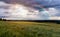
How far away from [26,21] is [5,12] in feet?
0.81

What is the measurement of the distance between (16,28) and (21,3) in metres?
0.28

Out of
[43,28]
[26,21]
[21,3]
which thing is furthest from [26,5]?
[43,28]

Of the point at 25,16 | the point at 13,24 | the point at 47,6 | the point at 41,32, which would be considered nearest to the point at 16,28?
the point at 13,24

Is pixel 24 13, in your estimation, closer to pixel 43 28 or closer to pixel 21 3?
pixel 21 3

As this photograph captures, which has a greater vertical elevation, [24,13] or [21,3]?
[21,3]

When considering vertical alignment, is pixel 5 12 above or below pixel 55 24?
above

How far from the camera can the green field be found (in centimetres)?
157

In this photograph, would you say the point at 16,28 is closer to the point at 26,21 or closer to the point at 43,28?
the point at 26,21

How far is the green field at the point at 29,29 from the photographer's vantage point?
1.57 metres

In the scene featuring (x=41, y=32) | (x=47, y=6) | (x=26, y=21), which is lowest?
(x=41, y=32)

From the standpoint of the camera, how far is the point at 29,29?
1.59 m

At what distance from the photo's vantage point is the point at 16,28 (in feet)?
5.21

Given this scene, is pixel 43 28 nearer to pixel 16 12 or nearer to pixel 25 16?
pixel 25 16

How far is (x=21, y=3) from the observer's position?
164 centimetres
